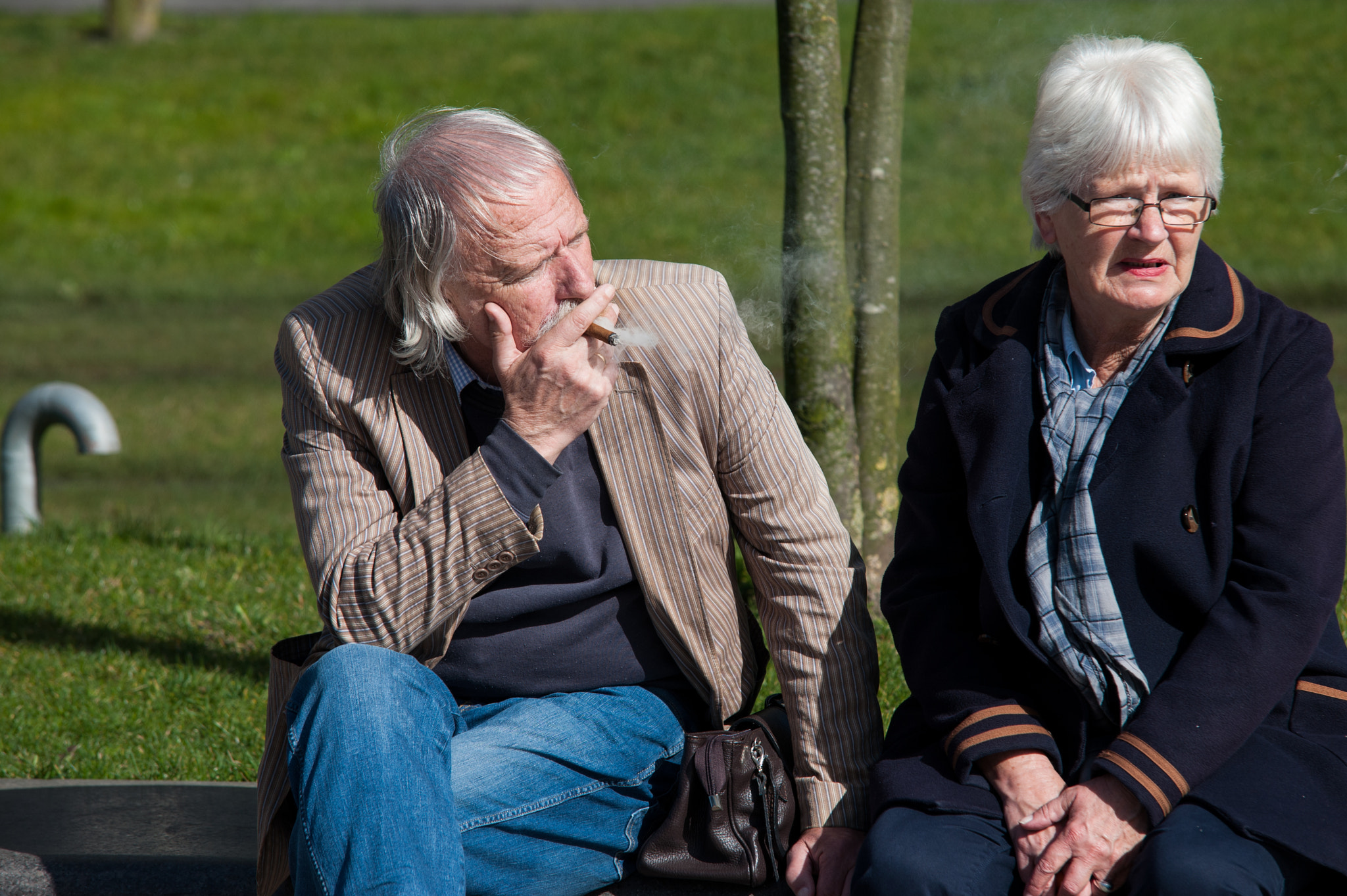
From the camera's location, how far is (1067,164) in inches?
89.0

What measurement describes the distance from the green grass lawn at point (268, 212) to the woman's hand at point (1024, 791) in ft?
5.31

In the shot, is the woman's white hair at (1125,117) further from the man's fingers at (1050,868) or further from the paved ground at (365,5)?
the paved ground at (365,5)

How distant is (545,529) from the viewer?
247cm

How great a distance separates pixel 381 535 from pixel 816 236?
2.15 metres

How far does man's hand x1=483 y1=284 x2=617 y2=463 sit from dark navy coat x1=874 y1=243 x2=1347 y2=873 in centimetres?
62

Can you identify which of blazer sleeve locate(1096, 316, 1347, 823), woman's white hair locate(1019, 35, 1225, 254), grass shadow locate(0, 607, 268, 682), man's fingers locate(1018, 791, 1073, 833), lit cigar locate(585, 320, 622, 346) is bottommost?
grass shadow locate(0, 607, 268, 682)

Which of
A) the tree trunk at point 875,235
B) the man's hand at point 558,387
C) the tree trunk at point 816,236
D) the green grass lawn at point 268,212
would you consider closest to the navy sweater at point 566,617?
the man's hand at point 558,387

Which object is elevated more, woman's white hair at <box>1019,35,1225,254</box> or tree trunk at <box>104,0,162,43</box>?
tree trunk at <box>104,0,162,43</box>

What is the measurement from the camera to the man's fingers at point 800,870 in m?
2.30

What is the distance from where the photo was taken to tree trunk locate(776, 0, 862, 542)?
13.4 feet

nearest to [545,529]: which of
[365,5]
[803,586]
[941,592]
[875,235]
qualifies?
[803,586]

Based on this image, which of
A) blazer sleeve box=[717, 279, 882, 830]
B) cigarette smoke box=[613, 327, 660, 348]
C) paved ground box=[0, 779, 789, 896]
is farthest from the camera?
paved ground box=[0, 779, 789, 896]

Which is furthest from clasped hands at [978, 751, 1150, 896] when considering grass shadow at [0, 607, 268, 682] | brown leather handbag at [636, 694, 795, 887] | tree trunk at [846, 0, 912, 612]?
grass shadow at [0, 607, 268, 682]

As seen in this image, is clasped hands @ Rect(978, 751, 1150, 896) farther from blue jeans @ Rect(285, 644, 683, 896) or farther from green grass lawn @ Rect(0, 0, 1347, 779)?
green grass lawn @ Rect(0, 0, 1347, 779)
